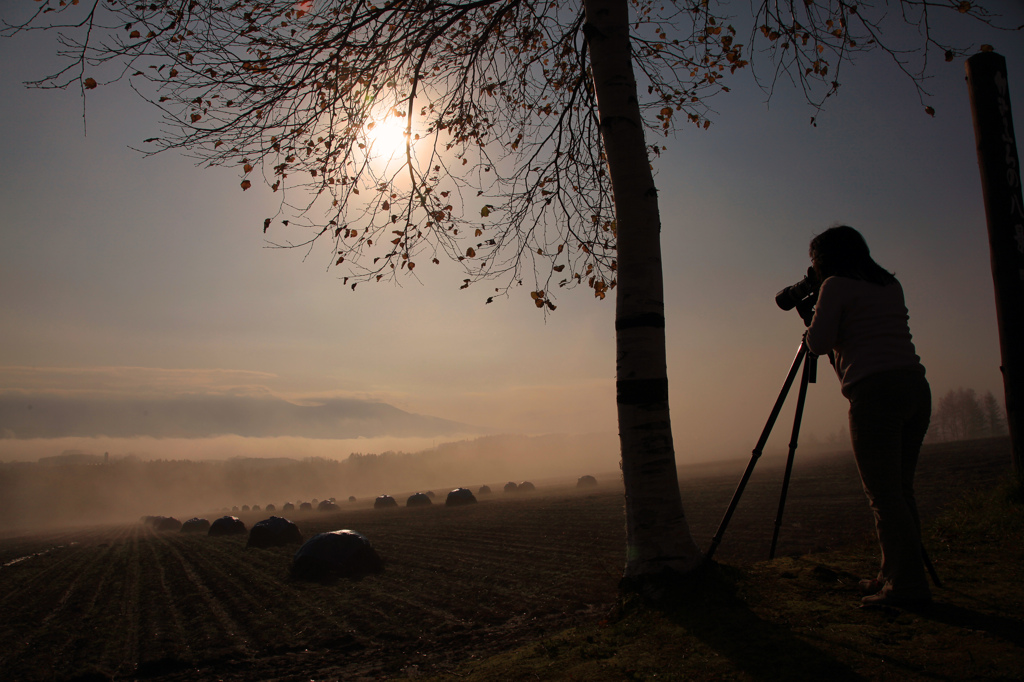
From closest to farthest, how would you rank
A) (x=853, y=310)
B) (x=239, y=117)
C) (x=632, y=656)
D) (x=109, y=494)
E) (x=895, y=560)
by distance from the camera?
(x=632, y=656) → (x=895, y=560) → (x=853, y=310) → (x=239, y=117) → (x=109, y=494)

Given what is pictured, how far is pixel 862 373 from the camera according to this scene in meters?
2.96

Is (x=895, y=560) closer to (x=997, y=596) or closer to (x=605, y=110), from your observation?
(x=997, y=596)

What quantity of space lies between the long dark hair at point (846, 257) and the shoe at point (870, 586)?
74.0 inches

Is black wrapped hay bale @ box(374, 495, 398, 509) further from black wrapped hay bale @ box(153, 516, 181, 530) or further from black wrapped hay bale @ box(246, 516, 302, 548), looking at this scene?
black wrapped hay bale @ box(246, 516, 302, 548)

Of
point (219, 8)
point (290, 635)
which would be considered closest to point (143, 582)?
point (290, 635)

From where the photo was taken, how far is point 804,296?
11.4ft

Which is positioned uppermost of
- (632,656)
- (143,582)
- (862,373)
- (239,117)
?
(239,117)

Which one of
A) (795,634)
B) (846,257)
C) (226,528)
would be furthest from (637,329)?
(226,528)

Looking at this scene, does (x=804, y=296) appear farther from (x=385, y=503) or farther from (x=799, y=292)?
(x=385, y=503)

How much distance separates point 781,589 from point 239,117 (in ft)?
23.9

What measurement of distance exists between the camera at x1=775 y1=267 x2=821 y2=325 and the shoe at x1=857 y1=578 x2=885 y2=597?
1696 mm

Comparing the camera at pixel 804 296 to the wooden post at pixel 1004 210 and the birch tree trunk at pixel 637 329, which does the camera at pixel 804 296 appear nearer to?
the birch tree trunk at pixel 637 329

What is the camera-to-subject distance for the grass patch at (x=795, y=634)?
2.21m

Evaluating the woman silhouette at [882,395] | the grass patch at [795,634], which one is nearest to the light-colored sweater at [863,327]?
the woman silhouette at [882,395]
